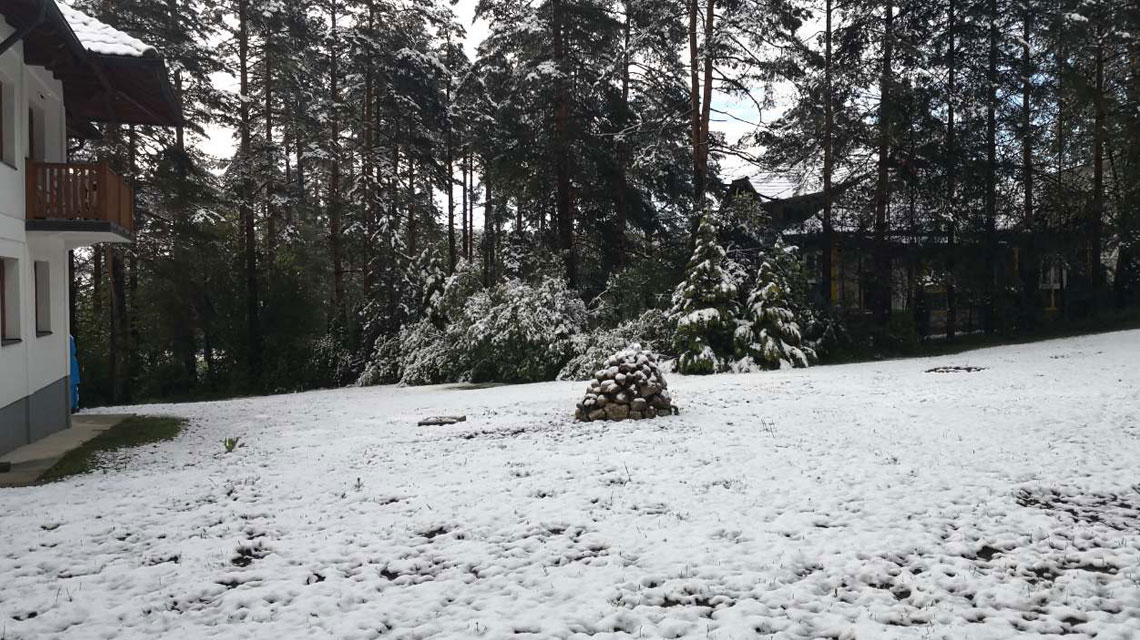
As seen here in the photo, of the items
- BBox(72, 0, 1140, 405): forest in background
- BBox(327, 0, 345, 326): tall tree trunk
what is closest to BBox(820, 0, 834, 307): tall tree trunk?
BBox(72, 0, 1140, 405): forest in background

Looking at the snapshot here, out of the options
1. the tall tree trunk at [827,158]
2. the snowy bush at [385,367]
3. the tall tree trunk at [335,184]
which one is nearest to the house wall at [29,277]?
the snowy bush at [385,367]

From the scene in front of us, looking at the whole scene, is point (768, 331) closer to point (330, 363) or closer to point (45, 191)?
point (330, 363)

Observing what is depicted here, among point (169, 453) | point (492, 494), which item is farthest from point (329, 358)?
point (492, 494)

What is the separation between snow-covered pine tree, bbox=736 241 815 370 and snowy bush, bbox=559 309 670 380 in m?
2.12

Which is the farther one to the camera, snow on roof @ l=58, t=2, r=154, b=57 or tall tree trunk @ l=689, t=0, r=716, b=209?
tall tree trunk @ l=689, t=0, r=716, b=209

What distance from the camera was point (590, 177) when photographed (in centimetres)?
2283

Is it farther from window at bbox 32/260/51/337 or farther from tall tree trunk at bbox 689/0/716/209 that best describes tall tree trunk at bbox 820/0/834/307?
window at bbox 32/260/51/337

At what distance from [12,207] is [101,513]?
5907mm

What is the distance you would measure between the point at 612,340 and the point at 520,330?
2.64 meters

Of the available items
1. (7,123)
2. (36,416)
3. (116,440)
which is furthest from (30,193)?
(116,440)

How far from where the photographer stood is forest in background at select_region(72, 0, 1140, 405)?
19.8 meters

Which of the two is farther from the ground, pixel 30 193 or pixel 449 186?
pixel 449 186

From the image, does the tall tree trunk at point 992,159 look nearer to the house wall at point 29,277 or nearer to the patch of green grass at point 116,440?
the patch of green grass at point 116,440

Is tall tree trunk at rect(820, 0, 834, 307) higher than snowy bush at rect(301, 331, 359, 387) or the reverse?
higher
